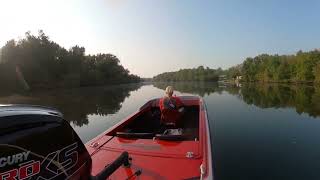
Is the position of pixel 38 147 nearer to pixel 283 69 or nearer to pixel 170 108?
pixel 170 108

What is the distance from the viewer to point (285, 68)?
87.9 m

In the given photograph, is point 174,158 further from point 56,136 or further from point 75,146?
point 56,136

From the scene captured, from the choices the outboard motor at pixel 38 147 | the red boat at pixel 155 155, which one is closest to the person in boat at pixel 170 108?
the red boat at pixel 155 155

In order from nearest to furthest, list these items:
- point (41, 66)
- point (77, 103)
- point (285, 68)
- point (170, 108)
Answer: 1. point (170, 108)
2. point (77, 103)
3. point (41, 66)
4. point (285, 68)

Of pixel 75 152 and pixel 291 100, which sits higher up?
pixel 75 152

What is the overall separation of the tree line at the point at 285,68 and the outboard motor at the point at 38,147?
71.6 meters

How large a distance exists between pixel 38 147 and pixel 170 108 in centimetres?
577

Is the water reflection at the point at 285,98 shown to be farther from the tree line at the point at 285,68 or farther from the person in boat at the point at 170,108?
the tree line at the point at 285,68

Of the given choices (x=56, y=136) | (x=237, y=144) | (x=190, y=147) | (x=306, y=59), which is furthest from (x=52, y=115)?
(x=306, y=59)

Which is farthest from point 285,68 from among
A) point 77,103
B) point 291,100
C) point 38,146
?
point 38,146

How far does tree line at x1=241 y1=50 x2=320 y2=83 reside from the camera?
73000 millimetres

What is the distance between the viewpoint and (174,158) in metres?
4.69

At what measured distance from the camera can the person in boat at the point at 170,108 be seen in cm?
801

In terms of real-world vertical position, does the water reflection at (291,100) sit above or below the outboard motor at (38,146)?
below
